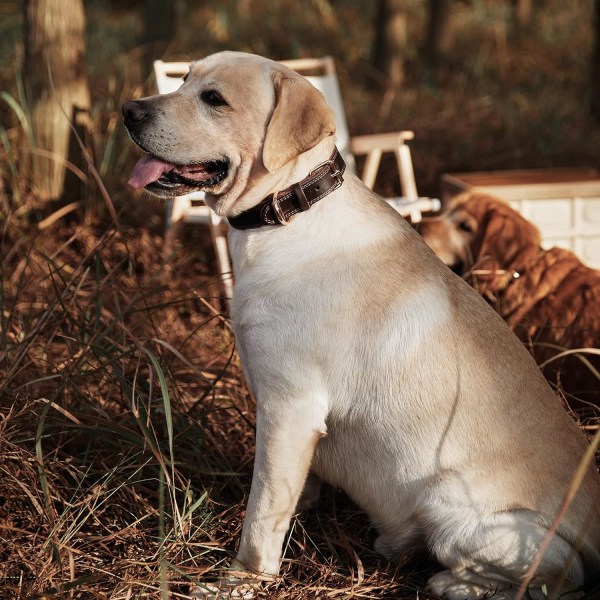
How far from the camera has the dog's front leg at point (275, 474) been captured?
7.50 ft

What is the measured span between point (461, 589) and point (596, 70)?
6837 mm

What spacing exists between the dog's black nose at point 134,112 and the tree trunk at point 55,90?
2.54 meters

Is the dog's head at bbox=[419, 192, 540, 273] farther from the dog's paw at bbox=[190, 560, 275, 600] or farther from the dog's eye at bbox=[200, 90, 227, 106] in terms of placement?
the dog's paw at bbox=[190, 560, 275, 600]

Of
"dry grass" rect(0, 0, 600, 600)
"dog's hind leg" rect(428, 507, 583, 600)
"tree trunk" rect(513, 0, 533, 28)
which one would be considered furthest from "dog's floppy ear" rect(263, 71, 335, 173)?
"tree trunk" rect(513, 0, 533, 28)

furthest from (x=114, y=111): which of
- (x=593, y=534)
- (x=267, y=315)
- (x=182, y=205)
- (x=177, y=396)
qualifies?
(x=593, y=534)

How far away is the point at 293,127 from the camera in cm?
229

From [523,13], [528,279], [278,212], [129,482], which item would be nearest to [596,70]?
[528,279]

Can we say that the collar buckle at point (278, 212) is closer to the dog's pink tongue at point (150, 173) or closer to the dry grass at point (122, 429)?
the dog's pink tongue at point (150, 173)

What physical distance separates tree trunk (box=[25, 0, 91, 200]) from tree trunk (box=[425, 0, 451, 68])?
754 centimetres

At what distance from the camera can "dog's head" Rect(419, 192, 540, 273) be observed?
3.73 metres

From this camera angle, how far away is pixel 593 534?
2.34 meters

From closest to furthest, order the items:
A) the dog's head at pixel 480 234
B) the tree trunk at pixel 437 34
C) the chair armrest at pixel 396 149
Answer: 1. the dog's head at pixel 480 234
2. the chair armrest at pixel 396 149
3. the tree trunk at pixel 437 34

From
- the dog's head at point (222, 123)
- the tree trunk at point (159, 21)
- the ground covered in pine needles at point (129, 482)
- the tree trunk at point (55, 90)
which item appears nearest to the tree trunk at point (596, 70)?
the tree trunk at point (159, 21)

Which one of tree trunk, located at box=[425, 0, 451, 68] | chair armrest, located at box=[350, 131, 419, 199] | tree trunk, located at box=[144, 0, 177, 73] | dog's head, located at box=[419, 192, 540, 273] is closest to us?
dog's head, located at box=[419, 192, 540, 273]
